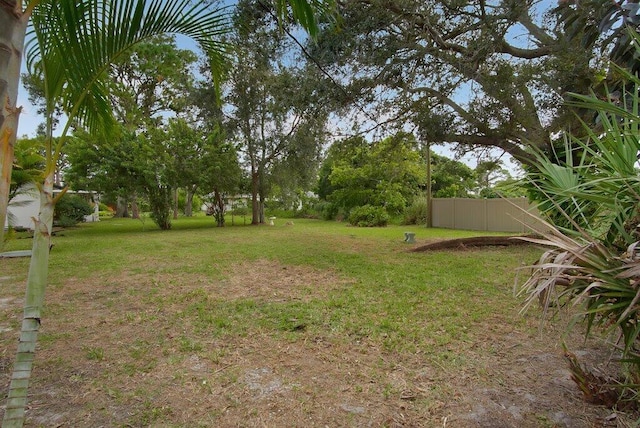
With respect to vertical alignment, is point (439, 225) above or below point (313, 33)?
below

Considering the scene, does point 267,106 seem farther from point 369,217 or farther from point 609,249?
point 609,249

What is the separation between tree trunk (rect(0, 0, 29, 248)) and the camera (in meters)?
1.25

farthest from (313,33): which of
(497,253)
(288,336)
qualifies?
(497,253)

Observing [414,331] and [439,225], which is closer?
[414,331]

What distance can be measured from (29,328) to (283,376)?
1.49 metres

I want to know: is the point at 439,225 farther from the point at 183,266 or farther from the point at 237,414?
the point at 237,414

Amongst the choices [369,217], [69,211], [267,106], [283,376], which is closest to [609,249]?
[283,376]

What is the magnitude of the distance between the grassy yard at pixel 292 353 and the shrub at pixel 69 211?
31.1 ft

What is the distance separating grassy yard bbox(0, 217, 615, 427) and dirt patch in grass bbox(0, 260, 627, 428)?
0.04ft

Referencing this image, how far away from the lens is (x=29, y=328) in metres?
1.34

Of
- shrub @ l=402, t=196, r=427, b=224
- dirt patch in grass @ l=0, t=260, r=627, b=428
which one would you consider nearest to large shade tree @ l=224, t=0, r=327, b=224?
dirt patch in grass @ l=0, t=260, r=627, b=428

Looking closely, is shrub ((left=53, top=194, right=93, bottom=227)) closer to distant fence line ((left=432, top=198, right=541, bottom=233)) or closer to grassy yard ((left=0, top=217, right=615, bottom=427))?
grassy yard ((left=0, top=217, right=615, bottom=427))

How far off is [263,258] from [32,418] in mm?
5643

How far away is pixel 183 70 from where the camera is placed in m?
16.1
